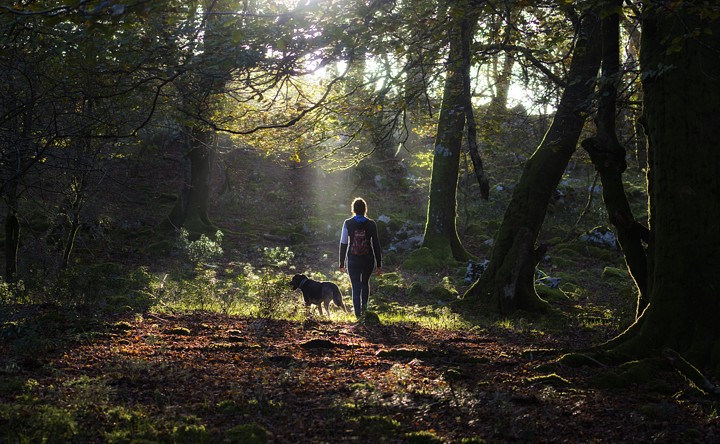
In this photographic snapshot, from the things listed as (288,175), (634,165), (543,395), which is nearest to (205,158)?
(288,175)

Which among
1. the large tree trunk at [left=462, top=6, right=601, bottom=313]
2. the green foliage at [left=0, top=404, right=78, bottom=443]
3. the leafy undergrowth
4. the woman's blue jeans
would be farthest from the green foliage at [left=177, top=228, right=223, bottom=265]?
the green foliage at [left=0, top=404, right=78, bottom=443]

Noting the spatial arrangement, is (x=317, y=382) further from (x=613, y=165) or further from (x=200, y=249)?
(x=200, y=249)

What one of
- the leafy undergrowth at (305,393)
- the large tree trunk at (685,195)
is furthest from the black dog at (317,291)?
the large tree trunk at (685,195)

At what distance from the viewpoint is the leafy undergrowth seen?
430cm

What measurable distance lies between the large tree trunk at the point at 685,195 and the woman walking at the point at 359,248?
484cm

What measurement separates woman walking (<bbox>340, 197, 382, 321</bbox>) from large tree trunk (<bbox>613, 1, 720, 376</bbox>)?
484 cm

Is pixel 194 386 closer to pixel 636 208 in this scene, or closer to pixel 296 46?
pixel 296 46

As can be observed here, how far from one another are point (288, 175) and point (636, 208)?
1886 cm

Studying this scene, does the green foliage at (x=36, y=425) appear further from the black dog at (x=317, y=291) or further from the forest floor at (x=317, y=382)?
the black dog at (x=317, y=291)

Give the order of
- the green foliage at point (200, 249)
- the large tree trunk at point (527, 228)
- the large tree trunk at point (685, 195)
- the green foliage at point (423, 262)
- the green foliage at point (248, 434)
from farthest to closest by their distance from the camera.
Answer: the green foliage at point (423, 262), the green foliage at point (200, 249), the large tree trunk at point (527, 228), the large tree trunk at point (685, 195), the green foliage at point (248, 434)

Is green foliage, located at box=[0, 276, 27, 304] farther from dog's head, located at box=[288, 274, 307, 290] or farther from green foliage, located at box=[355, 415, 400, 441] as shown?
green foliage, located at box=[355, 415, 400, 441]

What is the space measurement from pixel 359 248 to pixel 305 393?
4992 millimetres

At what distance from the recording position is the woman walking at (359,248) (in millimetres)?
10242

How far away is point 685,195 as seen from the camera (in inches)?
237
